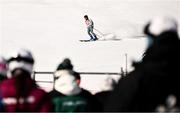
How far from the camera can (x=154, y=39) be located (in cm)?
393

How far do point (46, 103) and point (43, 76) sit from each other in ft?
32.2

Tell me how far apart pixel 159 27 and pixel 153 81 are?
1.12ft

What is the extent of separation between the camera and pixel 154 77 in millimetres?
3877

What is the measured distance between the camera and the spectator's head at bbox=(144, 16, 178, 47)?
3.93 metres

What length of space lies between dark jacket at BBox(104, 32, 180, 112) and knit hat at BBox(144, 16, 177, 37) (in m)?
0.03

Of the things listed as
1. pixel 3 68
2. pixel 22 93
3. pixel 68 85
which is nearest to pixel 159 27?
pixel 22 93

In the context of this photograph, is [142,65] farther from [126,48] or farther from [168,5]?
[168,5]

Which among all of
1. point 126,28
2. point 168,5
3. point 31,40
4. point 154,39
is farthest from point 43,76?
point 168,5

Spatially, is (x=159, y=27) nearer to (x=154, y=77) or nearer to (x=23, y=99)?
(x=154, y=77)

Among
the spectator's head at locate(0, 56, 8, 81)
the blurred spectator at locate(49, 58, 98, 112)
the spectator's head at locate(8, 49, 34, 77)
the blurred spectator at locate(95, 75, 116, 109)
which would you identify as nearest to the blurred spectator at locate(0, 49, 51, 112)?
the spectator's head at locate(8, 49, 34, 77)

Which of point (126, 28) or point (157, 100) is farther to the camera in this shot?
point (126, 28)

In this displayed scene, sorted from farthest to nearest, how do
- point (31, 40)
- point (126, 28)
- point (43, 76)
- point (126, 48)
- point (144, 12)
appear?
1. point (144, 12)
2. point (126, 28)
3. point (31, 40)
4. point (126, 48)
5. point (43, 76)

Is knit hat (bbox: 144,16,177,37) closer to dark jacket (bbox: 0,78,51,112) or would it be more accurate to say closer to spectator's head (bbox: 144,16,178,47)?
spectator's head (bbox: 144,16,178,47)

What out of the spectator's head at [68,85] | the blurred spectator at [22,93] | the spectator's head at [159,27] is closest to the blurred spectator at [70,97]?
the spectator's head at [68,85]
